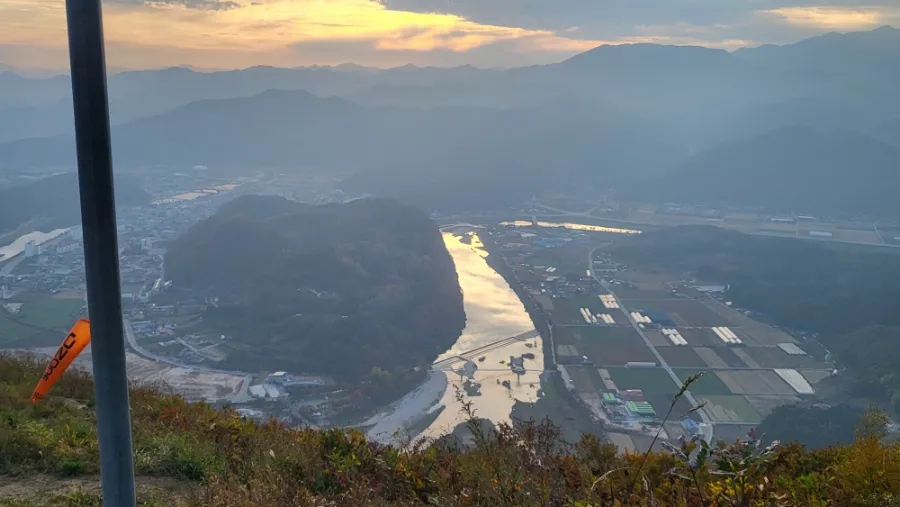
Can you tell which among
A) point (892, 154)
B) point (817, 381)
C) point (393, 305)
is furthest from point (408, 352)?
point (892, 154)

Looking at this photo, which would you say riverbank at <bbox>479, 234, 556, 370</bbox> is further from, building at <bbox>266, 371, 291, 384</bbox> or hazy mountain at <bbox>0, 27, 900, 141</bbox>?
hazy mountain at <bbox>0, 27, 900, 141</bbox>


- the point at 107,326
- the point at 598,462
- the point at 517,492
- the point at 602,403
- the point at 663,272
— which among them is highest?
the point at 107,326

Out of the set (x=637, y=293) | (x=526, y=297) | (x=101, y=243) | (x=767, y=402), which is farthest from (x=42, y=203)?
(x=101, y=243)

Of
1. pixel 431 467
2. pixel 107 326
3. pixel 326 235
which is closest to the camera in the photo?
pixel 107 326

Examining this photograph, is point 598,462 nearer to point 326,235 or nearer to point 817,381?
point 817,381

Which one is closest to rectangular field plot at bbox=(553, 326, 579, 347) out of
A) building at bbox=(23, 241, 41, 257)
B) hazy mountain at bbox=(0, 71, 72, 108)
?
building at bbox=(23, 241, 41, 257)

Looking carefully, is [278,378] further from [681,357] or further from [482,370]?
[681,357]
